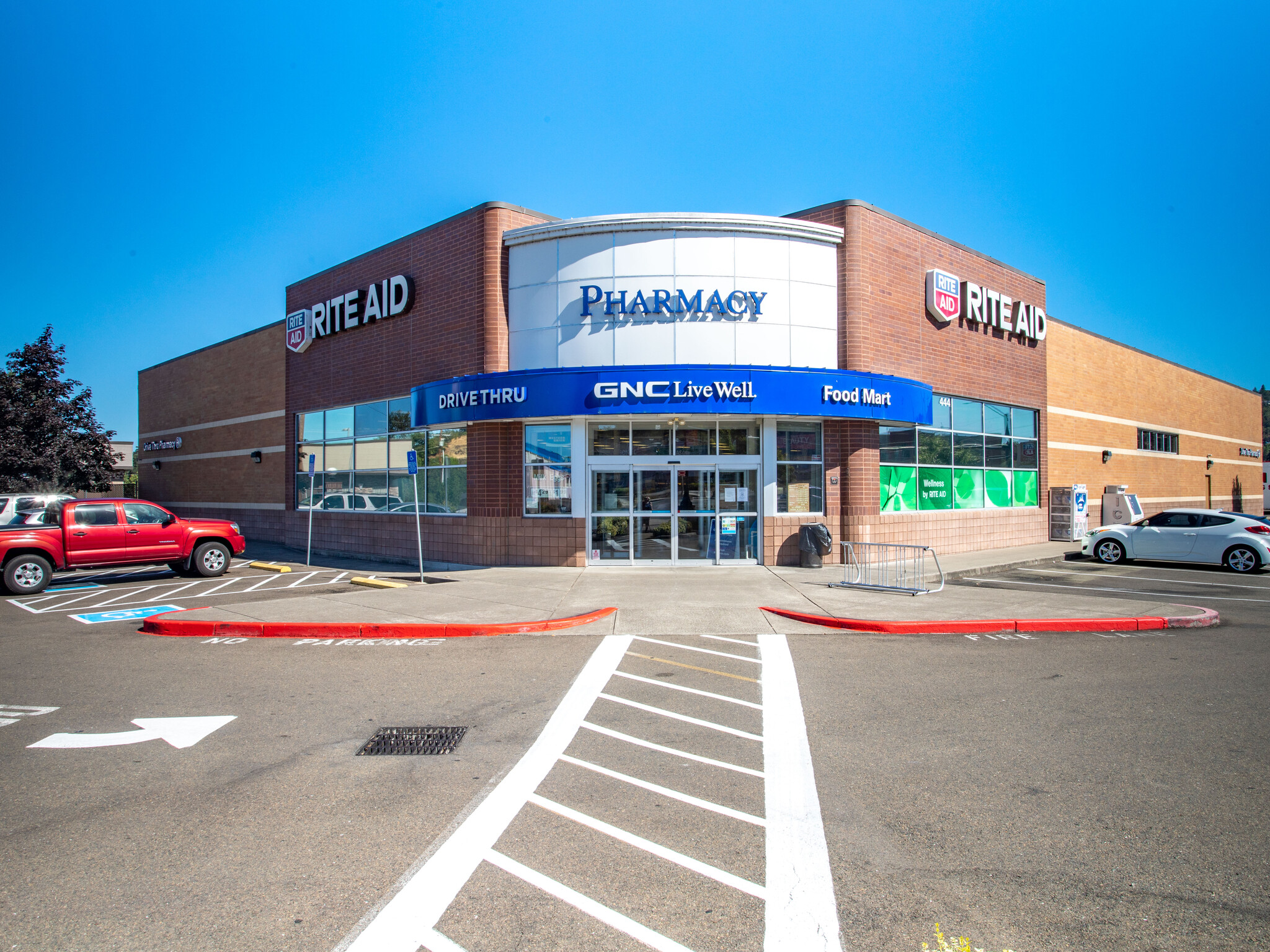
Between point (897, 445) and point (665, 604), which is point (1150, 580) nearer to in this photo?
point (897, 445)

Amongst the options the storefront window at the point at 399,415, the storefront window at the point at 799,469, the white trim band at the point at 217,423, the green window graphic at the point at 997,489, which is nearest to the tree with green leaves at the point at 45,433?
the white trim band at the point at 217,423

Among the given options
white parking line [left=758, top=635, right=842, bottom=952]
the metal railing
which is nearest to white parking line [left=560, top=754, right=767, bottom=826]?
white parking line [left=758, top=635, right=842, bottom=952]

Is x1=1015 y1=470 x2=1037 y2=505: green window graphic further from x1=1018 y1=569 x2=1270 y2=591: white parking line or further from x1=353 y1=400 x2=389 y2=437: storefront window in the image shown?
x1=353 y1=400 x2=389 y2=437: storefront window

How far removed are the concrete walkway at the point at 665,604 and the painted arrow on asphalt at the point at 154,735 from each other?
4.24 metres

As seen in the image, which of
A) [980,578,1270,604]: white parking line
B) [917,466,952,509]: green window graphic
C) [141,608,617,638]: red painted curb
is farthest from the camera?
[917,466,952,509]: green window graphic

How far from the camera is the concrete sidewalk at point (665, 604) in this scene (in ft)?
34.8

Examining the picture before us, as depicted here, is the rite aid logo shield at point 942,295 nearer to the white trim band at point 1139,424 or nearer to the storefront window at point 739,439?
the storefront window at point 739,439

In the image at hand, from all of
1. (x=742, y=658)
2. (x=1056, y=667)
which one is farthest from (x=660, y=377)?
(x=1056, y=667)

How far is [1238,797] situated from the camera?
4.61m

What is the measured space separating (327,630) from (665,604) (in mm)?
5051

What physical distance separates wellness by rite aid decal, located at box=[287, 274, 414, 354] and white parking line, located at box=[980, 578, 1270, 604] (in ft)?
51.5

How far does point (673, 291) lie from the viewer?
1584 centimetres

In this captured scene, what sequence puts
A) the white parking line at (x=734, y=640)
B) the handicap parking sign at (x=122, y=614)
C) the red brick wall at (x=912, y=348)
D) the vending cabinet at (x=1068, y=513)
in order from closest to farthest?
the white parking line at (x=734, y=640)
the handicap parking sign at (x=122, y=614)
the red brick wall at (x=912, y=348)
the vending cabinet at (x=1068, y=513)

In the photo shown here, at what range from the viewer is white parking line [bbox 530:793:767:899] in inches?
142
